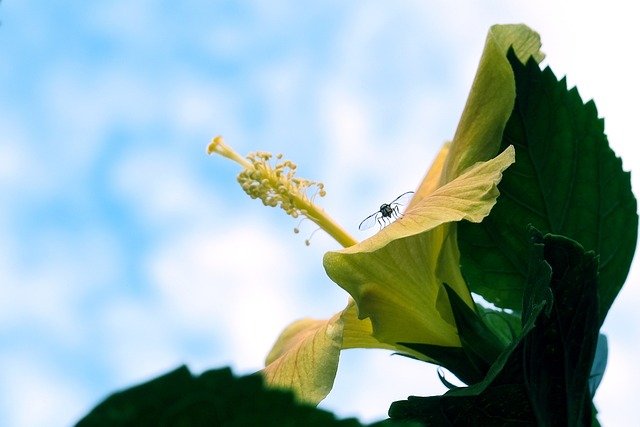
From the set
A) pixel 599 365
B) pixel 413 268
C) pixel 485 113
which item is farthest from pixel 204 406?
pixel 599 365

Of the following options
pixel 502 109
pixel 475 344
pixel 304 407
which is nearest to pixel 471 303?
pixel 475 344

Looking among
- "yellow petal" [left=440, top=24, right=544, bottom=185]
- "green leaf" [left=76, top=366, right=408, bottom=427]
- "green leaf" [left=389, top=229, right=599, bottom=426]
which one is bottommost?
"green leaf" [left=76, top=366, right=408, bottom=427]

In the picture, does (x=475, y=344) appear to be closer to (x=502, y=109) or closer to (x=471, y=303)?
(x=471, y=303)

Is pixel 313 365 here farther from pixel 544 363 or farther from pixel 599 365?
pixel 599 365

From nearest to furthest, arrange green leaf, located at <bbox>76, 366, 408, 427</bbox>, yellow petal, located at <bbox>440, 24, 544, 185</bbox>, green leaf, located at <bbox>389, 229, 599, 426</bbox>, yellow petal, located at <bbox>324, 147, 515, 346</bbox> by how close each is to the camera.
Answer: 1. green leaf, located at <bbox>76, 366, 408, 427</bbox>
2. green leaf, located at <bbox>389, 229, 599, 426</bbox>
3. yellow petal, located at <bbox>324, 147, 515, 346</bbox>
4. yellow petal, located at <bbox>440, 24, 544, 185</bbox>

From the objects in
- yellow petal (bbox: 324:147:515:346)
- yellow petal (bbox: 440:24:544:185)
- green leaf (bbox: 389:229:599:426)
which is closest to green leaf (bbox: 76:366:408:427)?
green leaf (bbox: 389:229:599:426)

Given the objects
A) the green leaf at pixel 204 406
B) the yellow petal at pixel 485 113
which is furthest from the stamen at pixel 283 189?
the green leaf at pixel 204 406

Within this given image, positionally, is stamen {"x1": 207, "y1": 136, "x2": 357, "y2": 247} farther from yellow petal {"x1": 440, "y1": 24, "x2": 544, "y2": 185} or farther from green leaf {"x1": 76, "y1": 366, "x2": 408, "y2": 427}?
green leaf {"x1": 76, "y1": 366, "x2": 408, "y2": 427}
